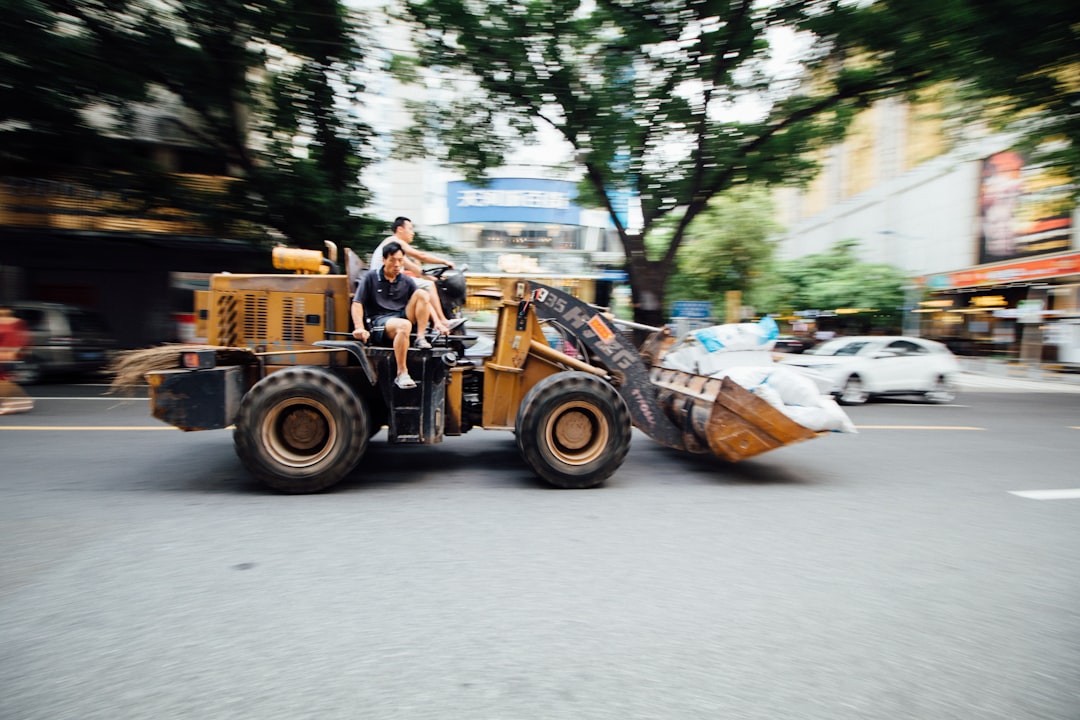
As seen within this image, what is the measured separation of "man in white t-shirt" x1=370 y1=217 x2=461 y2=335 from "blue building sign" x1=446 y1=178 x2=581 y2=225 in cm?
2103

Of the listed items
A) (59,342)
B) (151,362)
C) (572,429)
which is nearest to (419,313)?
(572,429)

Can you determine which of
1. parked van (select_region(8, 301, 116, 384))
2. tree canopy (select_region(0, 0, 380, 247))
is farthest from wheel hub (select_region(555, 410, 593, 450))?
parked van (select_region(8, 301, 116, 384))

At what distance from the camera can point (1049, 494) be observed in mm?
5832

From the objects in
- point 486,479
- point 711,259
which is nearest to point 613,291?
point 711,259

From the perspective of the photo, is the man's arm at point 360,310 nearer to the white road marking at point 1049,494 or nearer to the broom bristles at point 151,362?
the broom bristles at point 151,362

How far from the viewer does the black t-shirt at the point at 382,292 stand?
5.47 metres

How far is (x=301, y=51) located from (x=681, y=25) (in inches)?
290

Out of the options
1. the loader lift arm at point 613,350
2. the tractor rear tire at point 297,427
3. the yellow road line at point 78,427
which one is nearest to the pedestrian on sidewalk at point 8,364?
the yellow road line at point 78,427

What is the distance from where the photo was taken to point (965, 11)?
33.0 feet

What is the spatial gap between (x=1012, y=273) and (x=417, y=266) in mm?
26753

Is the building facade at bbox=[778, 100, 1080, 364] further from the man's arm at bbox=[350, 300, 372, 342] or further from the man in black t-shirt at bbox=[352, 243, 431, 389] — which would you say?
the man's arm at bbox=[350, 300, 372, 342]

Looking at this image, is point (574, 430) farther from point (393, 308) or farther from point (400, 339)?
point (393, 308)

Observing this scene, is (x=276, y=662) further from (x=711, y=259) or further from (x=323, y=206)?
(x=711, y=259)

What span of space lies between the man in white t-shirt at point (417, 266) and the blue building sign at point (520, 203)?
21030 mm
